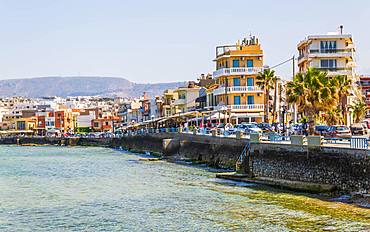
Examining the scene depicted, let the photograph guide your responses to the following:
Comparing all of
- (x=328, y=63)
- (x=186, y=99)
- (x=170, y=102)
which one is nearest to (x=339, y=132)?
(x=328, y=63)

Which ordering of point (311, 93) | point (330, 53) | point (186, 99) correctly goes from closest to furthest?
point (311, 93) < point (330, 53) < point (186, 99)

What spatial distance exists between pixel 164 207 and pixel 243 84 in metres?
49.9

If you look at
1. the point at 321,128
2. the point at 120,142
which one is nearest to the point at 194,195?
the point at 321,128

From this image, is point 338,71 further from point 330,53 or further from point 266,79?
point 266,79

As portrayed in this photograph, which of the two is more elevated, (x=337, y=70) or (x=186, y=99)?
(x=337, y=70)

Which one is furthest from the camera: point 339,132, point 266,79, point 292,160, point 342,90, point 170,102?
point 170,102

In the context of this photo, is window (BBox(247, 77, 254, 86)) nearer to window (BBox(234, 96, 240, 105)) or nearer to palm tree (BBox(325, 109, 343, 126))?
window (BBox(234, 96, 240, 105))

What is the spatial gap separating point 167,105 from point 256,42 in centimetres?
4022

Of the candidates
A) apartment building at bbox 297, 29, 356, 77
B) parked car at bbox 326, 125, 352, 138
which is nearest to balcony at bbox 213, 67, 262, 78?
apartment building at bbox 297, 29, 356, 77

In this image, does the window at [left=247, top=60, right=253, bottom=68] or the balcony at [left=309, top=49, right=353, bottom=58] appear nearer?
the balcony at [left=309, top=49, right=353, bottom=58]

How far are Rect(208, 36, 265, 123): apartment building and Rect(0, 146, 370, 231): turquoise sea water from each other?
106 ft

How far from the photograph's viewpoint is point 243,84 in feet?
271

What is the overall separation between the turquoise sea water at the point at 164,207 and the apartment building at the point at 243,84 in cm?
3231

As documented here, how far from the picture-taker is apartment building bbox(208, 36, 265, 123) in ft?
270
